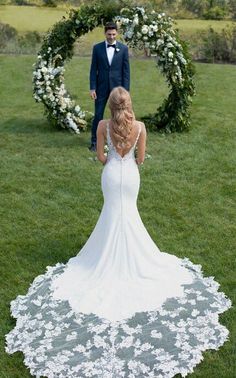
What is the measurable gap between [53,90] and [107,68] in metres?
1.82

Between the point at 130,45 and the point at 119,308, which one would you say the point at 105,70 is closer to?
the point at 130,45

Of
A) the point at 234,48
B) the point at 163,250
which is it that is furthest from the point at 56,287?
the point at 234,48

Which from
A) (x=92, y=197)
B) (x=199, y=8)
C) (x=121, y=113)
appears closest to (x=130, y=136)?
(x=121, y=113)

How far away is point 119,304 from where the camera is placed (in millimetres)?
5934

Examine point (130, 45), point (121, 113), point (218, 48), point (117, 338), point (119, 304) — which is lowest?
point (117, 338)

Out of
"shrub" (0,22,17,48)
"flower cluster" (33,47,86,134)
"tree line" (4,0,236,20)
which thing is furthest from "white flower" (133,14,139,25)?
"tree line" (4,0,236,20)

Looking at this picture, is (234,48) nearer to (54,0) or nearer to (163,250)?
(54,0)

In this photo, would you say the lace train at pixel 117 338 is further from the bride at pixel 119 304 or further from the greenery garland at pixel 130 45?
the greenery garland at pixel 130 45

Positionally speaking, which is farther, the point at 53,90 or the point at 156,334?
the point at 53,90

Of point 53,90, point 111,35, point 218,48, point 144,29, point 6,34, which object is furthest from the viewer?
point 6,34

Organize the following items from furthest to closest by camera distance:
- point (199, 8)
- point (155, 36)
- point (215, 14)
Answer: point (199, 8)
point (215, 14)
point (155, 36)

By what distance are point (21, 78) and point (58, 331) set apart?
42.7 ft

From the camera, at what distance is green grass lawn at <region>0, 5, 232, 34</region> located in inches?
868

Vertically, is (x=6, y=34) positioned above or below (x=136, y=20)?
below
